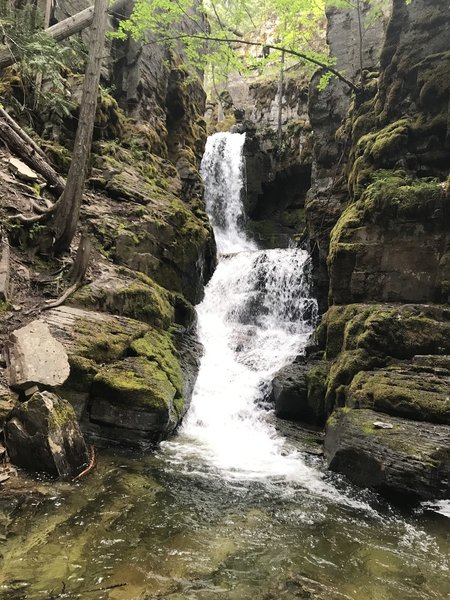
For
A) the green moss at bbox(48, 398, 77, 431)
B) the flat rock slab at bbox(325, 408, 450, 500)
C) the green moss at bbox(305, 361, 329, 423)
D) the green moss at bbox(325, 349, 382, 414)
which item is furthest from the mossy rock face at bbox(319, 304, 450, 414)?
the green moss at bbox(48, 398, 77, 431)

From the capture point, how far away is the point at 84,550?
379 centimetres

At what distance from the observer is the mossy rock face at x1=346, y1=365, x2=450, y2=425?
691 cm

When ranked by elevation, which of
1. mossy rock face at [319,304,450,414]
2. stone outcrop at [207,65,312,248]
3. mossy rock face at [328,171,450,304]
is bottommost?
mossy rock face at [319,304,450,414]

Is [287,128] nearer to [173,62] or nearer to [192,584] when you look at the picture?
[173,62]

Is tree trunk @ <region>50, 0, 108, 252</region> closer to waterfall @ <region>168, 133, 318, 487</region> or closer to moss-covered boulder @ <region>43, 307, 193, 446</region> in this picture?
moss-covered boulder @ <region>43, 307, 193, 446</region>

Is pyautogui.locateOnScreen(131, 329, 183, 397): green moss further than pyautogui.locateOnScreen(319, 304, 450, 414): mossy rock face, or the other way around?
pyautogui.locateOnScreen(131, 329, 183, 397): green moss

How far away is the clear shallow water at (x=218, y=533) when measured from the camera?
3.48m

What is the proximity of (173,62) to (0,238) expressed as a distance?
49.2 ft

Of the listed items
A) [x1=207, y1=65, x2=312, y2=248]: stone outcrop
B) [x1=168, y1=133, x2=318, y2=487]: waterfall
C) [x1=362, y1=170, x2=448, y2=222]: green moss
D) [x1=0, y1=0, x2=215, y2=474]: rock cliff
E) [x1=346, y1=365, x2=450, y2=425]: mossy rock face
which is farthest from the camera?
[x1=207, y1=65, x2=312, y2=248]: stone outcrop

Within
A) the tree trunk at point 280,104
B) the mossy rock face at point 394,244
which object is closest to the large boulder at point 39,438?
the mossy rock face at point 394,244

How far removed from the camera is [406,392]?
727cm

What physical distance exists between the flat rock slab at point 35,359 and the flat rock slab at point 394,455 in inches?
191

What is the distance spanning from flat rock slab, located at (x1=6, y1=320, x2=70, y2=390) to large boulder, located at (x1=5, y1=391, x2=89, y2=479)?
0.48 meters

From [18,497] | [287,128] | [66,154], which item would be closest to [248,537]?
[18,497]
